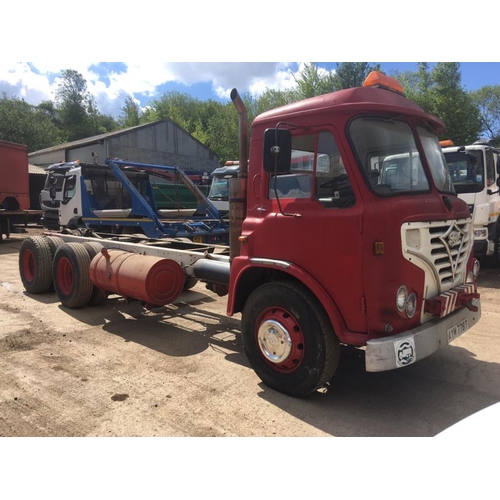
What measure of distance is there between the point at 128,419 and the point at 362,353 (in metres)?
2.64

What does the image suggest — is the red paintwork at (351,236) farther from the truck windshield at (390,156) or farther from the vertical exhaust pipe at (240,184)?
the vertical exhaust pipe at (240,184)

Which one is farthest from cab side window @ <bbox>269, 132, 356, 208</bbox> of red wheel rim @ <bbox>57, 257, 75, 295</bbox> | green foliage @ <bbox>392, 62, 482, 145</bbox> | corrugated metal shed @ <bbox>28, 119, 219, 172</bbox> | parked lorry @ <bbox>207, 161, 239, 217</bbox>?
green foliage @ <bbox>392, 62, 482, 145</bbox>

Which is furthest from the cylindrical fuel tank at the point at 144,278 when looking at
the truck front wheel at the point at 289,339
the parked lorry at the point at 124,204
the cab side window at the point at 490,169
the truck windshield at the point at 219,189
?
the truck windshield at the point at 219,189

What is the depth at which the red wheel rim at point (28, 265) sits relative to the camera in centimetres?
731

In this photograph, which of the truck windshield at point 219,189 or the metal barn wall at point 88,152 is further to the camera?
the metal barn wall at point 88,152

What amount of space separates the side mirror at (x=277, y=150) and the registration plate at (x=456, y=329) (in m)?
1.92

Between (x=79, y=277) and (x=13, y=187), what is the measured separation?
40.6ft

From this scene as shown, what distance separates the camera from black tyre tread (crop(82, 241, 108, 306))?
6.24 metres

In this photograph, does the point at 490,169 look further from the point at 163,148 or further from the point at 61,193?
the point at 163,148

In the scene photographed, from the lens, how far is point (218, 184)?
13.5 m

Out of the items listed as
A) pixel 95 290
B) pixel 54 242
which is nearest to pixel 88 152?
pixel 54 242

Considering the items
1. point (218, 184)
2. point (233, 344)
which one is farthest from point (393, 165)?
point (218, 184)

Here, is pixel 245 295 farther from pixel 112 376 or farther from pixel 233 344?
pixel 112 376

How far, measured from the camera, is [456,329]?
3465mm
